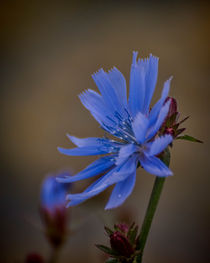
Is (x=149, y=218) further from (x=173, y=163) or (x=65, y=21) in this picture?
(x=65, y=21)

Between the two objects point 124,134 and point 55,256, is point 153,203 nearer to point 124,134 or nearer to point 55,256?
point 124,134

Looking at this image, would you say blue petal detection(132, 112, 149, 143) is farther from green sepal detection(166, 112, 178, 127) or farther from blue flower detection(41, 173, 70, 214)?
blue flower detection(41, 173, 70, 214)

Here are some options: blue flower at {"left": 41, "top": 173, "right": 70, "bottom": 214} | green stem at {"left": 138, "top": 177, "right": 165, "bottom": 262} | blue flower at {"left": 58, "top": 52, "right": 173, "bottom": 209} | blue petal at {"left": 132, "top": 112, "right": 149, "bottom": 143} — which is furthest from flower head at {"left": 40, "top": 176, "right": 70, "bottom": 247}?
blue petal at {"left": 132, "top": 112, "right": 149, "bottom": 143}

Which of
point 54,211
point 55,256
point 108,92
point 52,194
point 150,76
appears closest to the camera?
point 150,76

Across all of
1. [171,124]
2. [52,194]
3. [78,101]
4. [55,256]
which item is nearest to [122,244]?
[171,124]

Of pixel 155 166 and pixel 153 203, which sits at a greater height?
pixel 155 166

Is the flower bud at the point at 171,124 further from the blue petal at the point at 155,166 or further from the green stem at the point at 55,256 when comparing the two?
the green stem at the point at 55,256
